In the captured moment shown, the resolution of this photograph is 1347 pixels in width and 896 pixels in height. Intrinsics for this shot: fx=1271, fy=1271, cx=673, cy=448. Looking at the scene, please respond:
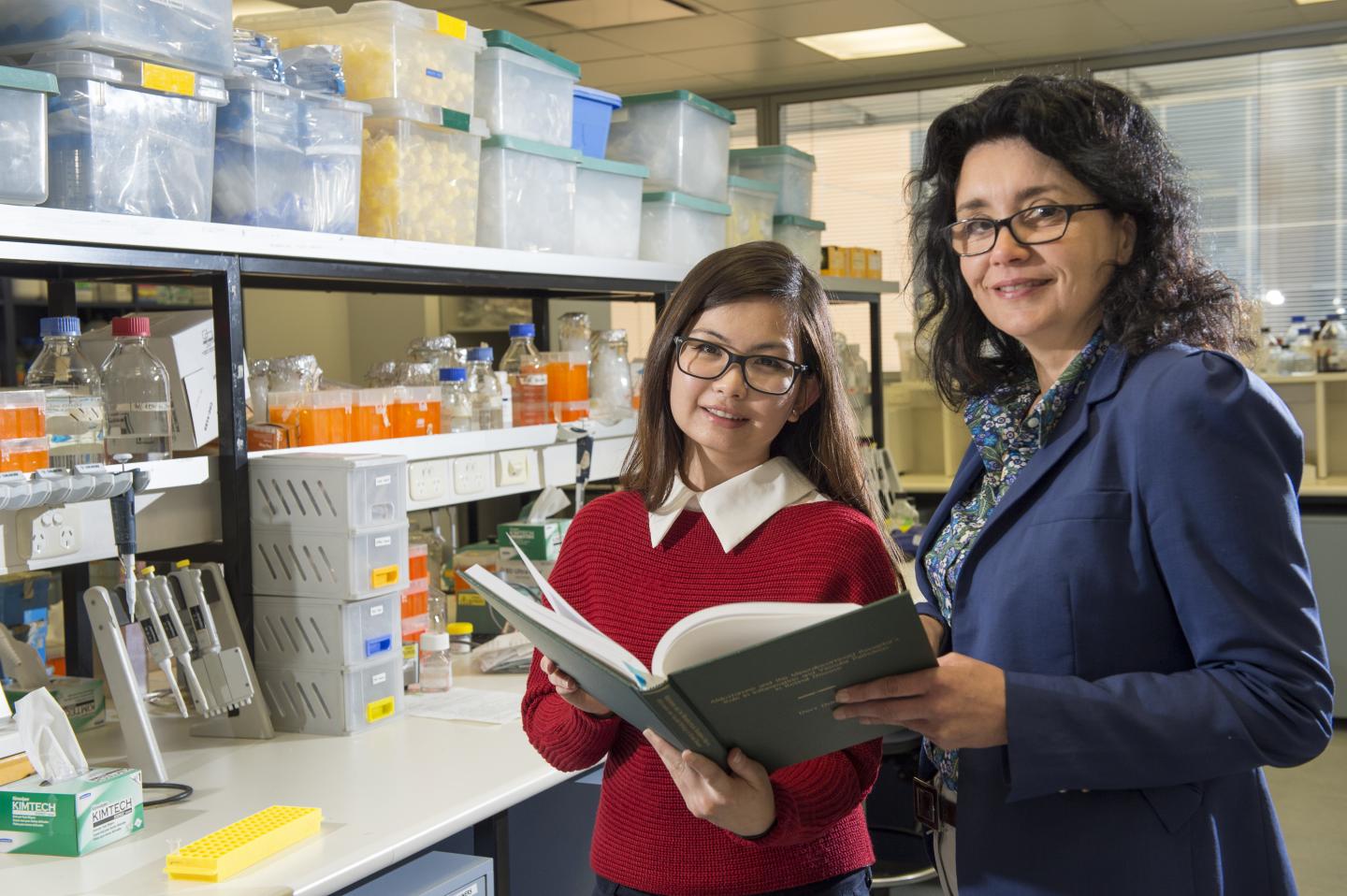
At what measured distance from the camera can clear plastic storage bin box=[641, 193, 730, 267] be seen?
3.46 metres

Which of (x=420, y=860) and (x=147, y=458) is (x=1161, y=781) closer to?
(x=420, y=860)

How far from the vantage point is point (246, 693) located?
6.73 feet

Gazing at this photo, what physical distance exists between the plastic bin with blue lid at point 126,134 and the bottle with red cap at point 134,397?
214mm

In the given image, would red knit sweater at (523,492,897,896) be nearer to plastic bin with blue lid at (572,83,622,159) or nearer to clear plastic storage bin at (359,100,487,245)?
clear plastic storage bin at (359,100,487,245)

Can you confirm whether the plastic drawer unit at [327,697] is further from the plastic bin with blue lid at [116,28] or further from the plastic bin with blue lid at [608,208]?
the plastic bin with blue lid at [608,208]

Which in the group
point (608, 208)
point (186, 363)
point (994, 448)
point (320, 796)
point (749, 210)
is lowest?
point (320, 796)

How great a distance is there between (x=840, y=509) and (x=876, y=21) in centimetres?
426

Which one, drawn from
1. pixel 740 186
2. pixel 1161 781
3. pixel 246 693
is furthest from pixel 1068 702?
pixel 740 186

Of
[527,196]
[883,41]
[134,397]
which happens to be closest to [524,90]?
[527,196]

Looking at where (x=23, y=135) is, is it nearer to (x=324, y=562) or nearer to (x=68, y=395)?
(x=68, y=395)

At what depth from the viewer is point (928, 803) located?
1.39m

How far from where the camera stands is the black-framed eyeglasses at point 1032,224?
123 cm

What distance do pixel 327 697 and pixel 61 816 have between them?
58 centimetres

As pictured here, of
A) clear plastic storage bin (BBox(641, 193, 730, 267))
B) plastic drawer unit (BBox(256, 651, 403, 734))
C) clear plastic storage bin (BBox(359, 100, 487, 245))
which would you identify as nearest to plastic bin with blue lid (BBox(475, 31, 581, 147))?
clear plastic storage bin (BBox(359, 100, 487, 245))
